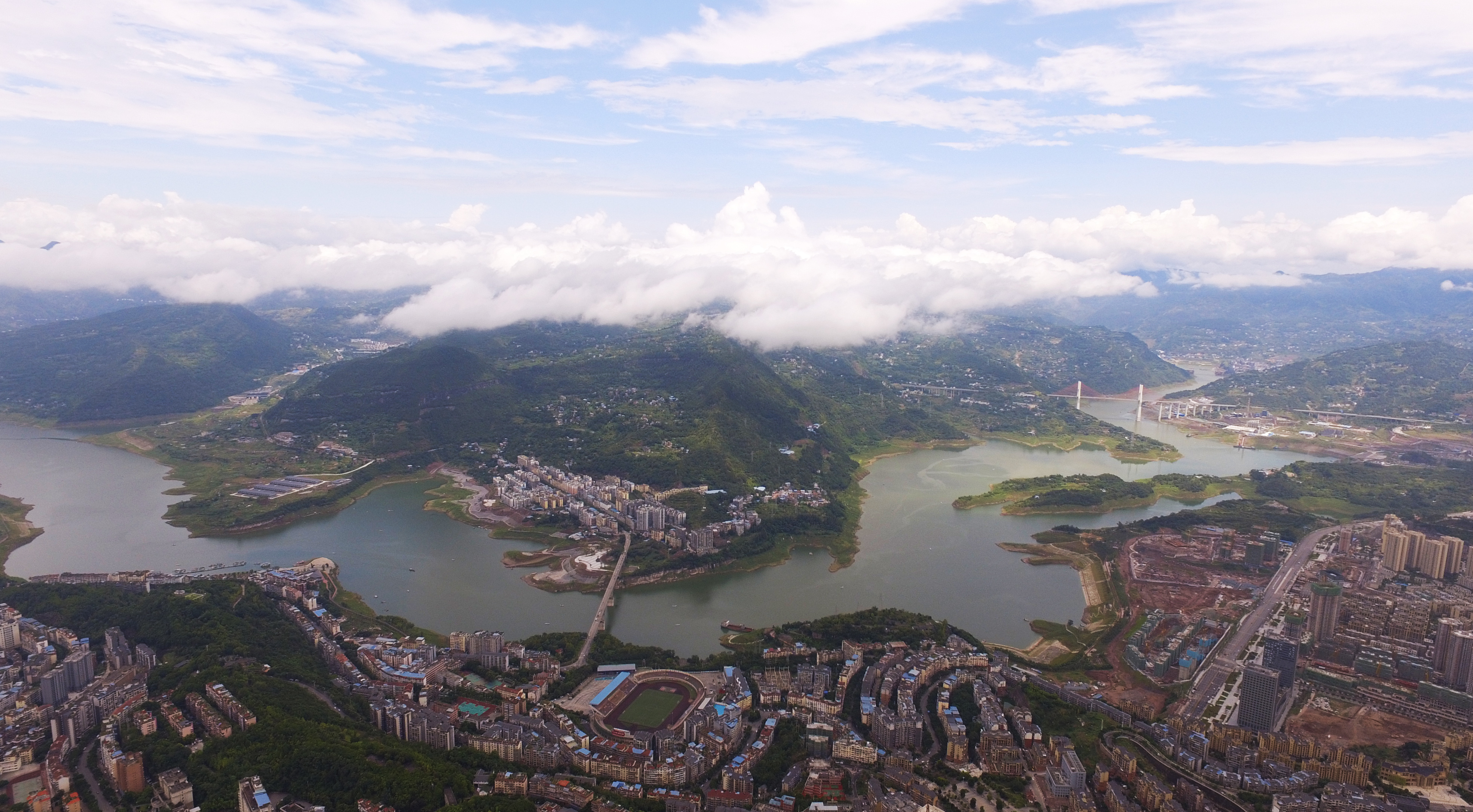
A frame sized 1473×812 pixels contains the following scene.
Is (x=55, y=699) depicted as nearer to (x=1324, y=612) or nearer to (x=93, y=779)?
(x=93, y=779)

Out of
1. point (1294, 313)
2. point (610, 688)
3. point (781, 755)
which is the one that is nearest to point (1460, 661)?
point (781, 755)

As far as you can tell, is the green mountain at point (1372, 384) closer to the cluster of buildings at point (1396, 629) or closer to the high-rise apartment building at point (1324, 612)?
the cluster of buildings at point (1396, 629)

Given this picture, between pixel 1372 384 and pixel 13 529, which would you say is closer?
pixel 13 529

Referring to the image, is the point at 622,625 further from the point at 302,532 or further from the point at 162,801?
the point at 302,532

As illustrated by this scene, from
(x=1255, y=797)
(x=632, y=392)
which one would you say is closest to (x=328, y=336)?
(x=632, y=392)

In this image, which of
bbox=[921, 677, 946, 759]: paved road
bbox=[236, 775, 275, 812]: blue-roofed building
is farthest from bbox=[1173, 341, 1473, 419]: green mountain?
bbox=[236, 775, 275, 812]: blue-roofed building

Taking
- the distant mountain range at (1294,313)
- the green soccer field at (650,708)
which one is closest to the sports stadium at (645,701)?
the green soccer field at (650,708)

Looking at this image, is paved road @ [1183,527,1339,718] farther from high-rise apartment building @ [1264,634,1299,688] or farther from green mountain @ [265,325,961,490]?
green mountain @ [265,325,961,490]
